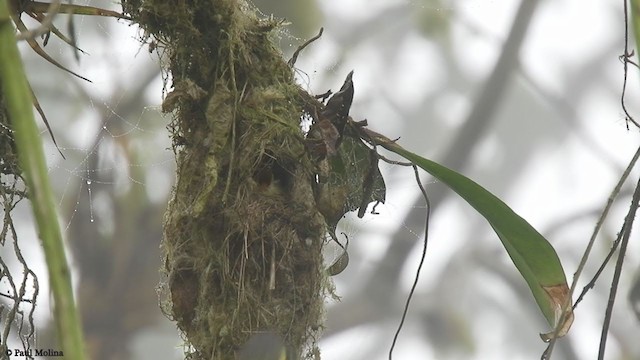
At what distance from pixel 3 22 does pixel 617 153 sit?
1.18 m

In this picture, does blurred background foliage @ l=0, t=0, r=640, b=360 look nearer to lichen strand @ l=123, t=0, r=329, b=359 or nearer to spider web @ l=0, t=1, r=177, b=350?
spider web @ l=0, t=1, r=177, b=350

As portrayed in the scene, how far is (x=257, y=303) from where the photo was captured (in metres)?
0.61

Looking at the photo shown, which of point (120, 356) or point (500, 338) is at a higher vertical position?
point (120, 356)

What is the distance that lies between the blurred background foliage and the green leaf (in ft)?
2.03

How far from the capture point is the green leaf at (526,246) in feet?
1.92

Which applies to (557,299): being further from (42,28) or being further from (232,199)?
(42,28)

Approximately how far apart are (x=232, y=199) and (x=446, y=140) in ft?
2.74

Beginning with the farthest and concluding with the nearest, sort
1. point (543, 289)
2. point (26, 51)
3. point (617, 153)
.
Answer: point (26, 51) < point (617, 153) < point (543, 289)

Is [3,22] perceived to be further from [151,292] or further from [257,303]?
[151,292]

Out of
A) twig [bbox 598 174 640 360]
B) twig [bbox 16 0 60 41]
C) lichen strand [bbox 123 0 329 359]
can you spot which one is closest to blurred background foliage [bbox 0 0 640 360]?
lichen strand [bbox 123 0 329 359]

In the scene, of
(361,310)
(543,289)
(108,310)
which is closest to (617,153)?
(361,310)

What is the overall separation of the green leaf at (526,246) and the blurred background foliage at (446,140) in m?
0.62

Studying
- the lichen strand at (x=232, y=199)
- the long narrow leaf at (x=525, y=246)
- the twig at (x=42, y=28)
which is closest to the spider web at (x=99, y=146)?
the lichen strand at (x=232, y=199)

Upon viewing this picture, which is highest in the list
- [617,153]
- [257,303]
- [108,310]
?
[108,310]
